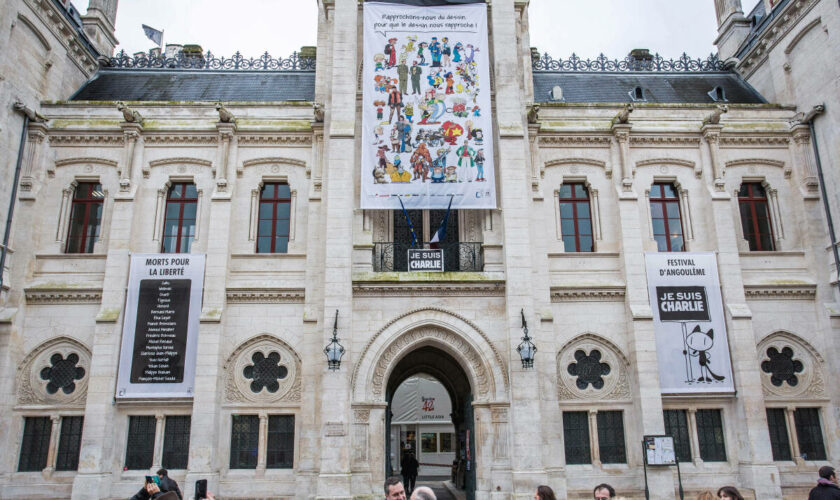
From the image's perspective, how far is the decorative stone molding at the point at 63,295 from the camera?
62.8ft

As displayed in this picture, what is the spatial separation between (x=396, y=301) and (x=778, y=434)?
41.9 ft

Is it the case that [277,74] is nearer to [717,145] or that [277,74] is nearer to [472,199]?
[472,199]

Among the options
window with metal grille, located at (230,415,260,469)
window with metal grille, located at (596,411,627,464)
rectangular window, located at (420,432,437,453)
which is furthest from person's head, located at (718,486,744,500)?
rectangular window, located at (420,432,437,453)

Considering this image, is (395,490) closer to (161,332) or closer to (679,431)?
(161,332)

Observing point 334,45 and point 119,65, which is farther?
point 119,65

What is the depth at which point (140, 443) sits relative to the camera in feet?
60.3

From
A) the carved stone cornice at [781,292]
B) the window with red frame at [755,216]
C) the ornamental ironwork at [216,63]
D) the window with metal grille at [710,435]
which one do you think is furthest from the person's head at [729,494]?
the ornamental ironwork at [216,63]

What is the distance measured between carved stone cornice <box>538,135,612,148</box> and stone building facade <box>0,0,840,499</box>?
10cm

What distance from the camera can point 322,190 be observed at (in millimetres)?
19812

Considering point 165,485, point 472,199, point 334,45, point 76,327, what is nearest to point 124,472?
point 76,327

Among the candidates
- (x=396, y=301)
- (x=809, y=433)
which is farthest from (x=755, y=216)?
(x=396, y=301)

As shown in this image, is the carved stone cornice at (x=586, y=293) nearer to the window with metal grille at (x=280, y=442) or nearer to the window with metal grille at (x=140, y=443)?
the window with metal grille at (x=280, y=442)

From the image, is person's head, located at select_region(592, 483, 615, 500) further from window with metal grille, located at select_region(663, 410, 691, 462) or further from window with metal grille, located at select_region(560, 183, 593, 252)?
window with metal grille, located at select_region(560, 183, 593, 252)

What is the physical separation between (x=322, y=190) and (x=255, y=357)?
5690 mm
